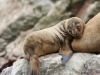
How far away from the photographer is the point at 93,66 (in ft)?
15.9

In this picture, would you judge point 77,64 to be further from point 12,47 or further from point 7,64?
point 12,47

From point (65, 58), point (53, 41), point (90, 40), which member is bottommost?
point (65, 58)

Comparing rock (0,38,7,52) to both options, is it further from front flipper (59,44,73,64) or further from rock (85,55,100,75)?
rock (85,55,100,75)

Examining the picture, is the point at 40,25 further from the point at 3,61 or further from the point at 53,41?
the point at 53,41

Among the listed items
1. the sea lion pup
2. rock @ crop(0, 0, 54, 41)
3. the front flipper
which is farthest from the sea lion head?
rock @ crop(0, 0, 54, 41)

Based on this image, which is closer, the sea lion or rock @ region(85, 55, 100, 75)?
rock @ region(85, 55, 100, 75)

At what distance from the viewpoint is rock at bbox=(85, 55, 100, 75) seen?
4794mm

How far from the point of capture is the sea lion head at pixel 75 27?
566 cm

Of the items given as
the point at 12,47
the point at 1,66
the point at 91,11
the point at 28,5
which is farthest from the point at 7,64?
the point at 91,11

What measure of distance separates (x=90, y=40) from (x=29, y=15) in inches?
338

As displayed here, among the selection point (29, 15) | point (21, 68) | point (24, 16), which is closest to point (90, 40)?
point (21, 68)

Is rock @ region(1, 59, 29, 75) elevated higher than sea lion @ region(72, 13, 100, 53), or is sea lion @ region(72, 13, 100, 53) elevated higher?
sea lion @ region(72, 13, 100, 53)

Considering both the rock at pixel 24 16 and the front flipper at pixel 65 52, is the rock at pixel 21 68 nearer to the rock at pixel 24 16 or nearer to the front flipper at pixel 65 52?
the front flipper at pixel 65 52

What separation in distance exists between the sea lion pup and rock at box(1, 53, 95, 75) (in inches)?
5.6
